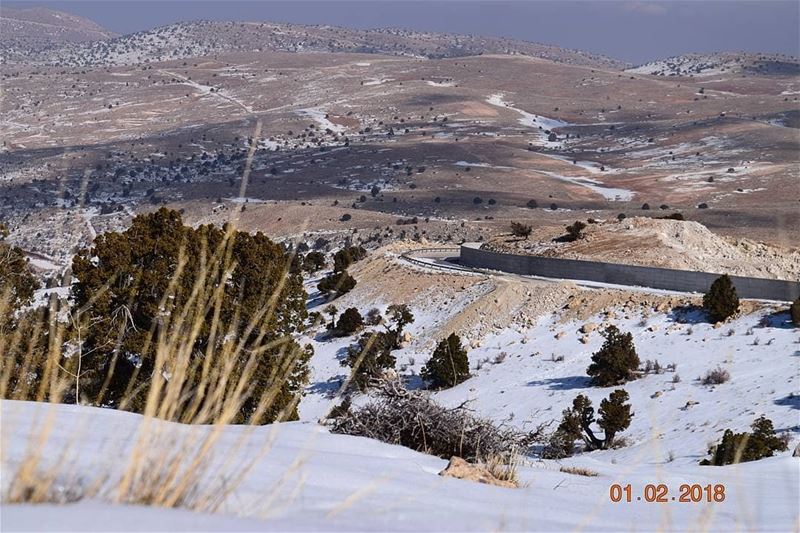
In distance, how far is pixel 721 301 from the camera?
3050 cm

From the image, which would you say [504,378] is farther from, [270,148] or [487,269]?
[270,148]

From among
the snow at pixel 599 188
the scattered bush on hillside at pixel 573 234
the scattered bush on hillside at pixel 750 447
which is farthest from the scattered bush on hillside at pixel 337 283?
the snow at pixel 599 188

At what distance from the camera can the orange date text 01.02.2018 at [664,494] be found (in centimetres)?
646

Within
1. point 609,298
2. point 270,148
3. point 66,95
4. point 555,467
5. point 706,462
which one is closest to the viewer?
point 555,467

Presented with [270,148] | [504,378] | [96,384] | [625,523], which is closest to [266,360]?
[96,384]

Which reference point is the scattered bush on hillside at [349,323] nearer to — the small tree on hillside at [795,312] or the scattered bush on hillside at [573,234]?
the scattered bush on hillside at [573,234]

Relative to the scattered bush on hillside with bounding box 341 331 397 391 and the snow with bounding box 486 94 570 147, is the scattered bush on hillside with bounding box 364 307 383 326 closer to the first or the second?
the scattered bush on hillside with bounding box 341 331 397 391

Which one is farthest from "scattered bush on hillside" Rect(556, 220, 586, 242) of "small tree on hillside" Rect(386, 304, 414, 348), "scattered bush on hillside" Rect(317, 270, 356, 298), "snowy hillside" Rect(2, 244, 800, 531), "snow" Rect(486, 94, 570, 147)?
"snow" Rect(486, 94, 570, 147)

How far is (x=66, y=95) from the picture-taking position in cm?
18375

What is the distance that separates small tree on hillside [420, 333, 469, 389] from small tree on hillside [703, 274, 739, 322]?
8222 millimetres

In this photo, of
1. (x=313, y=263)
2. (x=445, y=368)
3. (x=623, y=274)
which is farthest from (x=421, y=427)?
(x=313, y=263)

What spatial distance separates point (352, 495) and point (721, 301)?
28.5 metres

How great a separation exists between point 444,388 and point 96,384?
12.8 m

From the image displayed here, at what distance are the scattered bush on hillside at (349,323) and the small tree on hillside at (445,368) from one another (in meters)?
7.30
